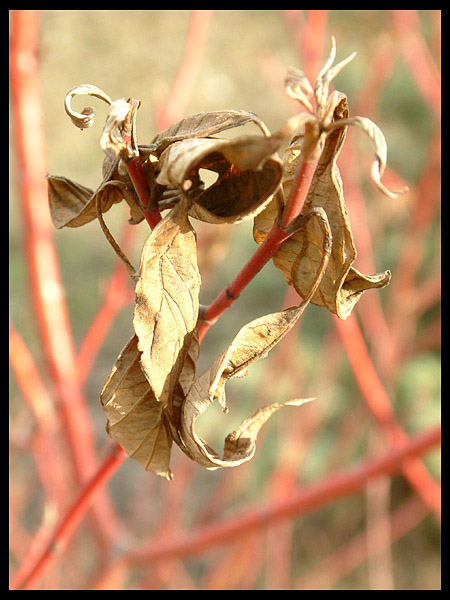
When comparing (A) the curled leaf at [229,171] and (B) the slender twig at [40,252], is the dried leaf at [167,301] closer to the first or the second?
(A) the curled leaf at [229,171]

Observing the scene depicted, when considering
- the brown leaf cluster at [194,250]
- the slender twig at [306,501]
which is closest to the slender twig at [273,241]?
the brown leaf cluster at [194,250]

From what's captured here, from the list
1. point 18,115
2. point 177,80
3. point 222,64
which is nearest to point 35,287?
point 18,115

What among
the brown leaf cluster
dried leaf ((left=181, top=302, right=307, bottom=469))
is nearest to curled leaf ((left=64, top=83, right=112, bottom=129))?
the brown leaf cluster

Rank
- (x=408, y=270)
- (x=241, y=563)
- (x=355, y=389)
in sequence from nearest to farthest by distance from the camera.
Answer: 1. (x=241, y=563)
2. (x=408, y=270)
3. (x=355, y=389)

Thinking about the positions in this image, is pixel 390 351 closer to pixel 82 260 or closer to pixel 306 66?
pixel 306 66

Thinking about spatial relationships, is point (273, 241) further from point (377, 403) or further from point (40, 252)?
point (377, 403)
